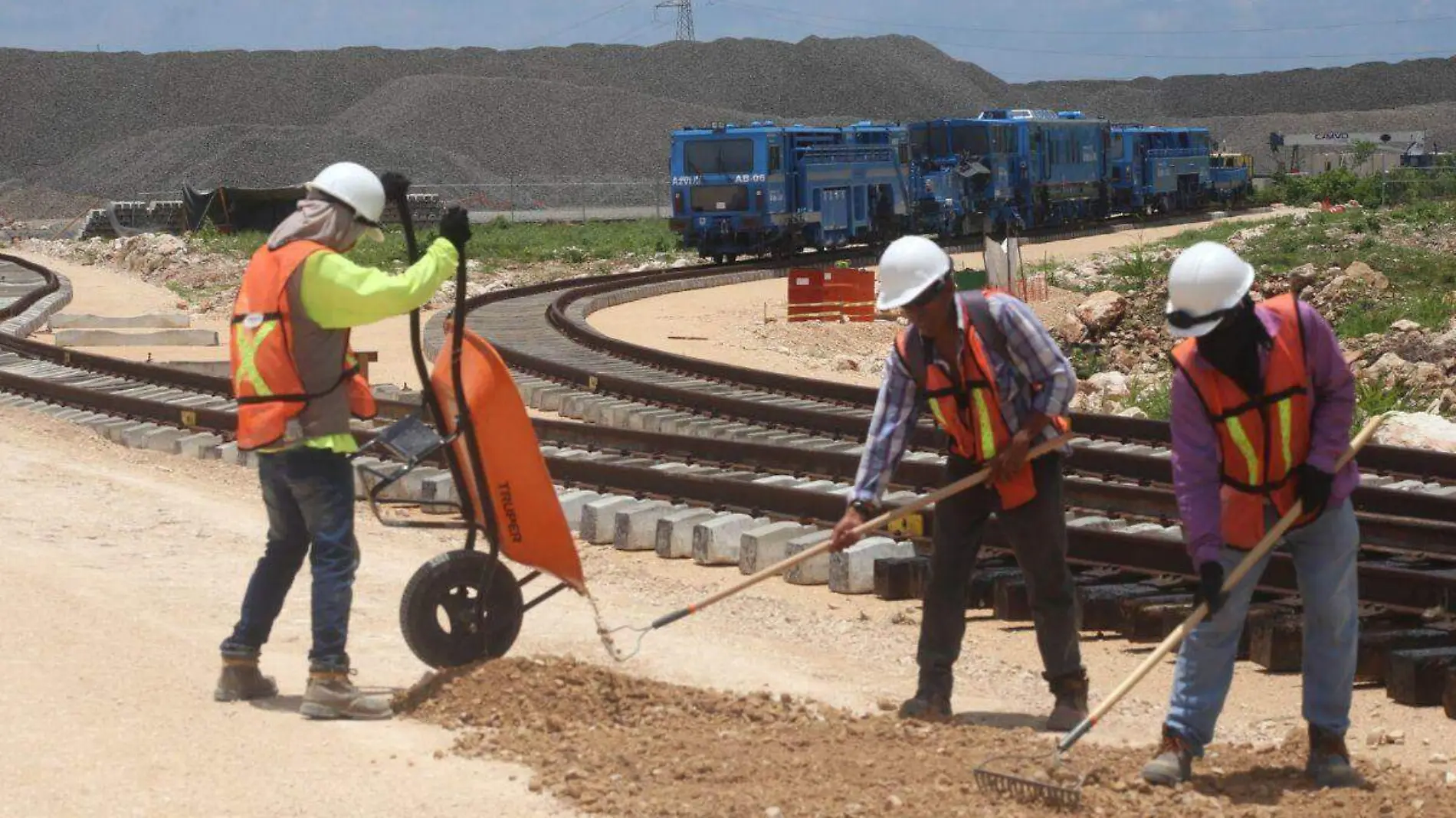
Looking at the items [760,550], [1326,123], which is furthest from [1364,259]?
[1326,123]

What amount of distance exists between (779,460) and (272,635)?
15.0 feet

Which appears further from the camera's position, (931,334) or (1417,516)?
(1417,516)

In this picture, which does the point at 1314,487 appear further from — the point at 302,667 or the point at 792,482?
the point at 792,482

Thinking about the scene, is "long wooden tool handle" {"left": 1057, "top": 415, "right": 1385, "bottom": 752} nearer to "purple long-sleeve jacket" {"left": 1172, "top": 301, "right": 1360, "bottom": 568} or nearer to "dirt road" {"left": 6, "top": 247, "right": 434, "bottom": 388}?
"purple long-sleeve jacket" {"left": 1172, "top": 301, "right": 1360, "bottom": 568}

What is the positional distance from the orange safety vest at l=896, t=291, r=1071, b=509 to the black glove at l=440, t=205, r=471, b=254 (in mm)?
1404

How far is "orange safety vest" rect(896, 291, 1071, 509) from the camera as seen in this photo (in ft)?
20.6

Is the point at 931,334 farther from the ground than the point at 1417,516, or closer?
farther from the ground

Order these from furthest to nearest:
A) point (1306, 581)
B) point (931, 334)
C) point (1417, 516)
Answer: point (1417, 516) < point (931, 334) < point (1306, 581)

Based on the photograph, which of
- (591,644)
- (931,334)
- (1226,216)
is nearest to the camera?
(931,334)

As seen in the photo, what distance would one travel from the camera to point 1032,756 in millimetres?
5867

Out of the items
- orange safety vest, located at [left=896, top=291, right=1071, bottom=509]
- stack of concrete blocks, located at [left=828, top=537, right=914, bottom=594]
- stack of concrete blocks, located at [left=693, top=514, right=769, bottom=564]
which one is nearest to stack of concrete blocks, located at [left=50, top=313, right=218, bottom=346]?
stack of concrete blocks, located at [left=693, top=514, right=769, bottom=564]

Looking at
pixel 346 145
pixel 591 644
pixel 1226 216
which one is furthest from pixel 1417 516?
pixel 346 145

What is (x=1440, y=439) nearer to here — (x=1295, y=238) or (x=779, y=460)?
(x=779, y=460)

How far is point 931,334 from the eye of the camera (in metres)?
6.25
